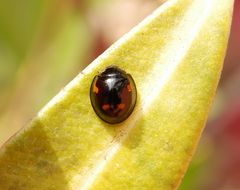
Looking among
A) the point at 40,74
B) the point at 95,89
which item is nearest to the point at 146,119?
the point at 95,89

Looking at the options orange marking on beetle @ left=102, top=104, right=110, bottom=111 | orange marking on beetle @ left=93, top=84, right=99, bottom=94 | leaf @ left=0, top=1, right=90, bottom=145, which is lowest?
leaf @ left=0, top=1, right=90, bottom=145

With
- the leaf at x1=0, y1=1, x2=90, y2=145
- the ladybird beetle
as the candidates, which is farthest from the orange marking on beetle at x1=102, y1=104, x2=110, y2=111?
the leaf at x1=0, y1=1, x2=90, y2=145

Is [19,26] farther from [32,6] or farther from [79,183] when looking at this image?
[79,183]

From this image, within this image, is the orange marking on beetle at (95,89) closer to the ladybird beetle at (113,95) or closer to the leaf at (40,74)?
the ladybird beetle at (113,95)

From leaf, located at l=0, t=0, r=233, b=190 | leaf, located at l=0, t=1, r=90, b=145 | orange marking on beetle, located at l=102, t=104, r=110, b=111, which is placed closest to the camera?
leaf, located at l=0, t=0, r=233, b=190

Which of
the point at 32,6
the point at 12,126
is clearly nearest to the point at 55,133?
the point at 12,126

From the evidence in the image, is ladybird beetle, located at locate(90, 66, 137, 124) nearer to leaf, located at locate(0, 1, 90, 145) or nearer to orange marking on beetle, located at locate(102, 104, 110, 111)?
orange marking on beetle, located at locate(102, 104, 110, 111)

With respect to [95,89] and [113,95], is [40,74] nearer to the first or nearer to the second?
[113,95]
